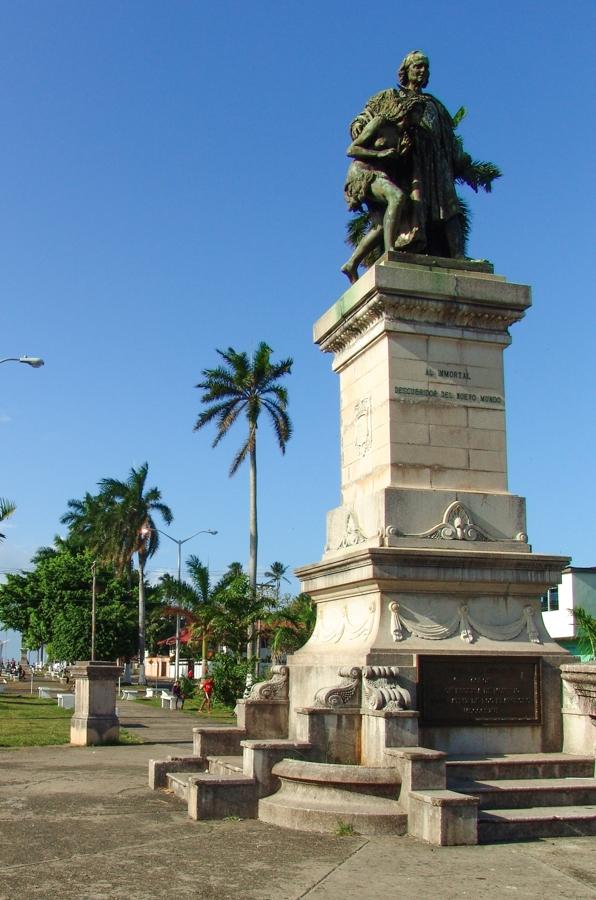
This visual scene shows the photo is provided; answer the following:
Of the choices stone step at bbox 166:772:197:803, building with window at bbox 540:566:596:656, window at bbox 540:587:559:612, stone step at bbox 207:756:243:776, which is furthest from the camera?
window at bbox 540:587:559:612

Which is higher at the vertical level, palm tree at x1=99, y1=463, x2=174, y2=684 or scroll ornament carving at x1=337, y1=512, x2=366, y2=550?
palm tree at x1=99, y1=463, x2=174, y2=684

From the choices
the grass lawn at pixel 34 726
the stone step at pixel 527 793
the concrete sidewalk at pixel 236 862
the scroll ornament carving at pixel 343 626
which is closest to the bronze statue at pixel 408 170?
the scroll ornament carving at pixel 343 626

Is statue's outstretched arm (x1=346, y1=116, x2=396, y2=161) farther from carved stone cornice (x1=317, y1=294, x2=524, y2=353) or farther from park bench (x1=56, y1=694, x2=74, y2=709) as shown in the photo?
park bench (x1=56, y1=694, x2=74, y2=709)

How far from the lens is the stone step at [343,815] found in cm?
843

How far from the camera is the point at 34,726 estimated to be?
26531mm

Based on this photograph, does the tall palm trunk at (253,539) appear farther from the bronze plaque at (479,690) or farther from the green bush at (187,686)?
the bronze plaque at (479,690)

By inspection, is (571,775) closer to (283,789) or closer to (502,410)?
(283,789)

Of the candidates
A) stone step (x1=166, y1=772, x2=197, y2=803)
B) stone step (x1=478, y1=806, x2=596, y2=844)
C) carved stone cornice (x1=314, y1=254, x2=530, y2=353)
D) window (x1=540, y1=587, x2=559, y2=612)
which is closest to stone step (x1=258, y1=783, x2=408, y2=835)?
stone step (x1=478, y1=806, x2=596, y2=844)

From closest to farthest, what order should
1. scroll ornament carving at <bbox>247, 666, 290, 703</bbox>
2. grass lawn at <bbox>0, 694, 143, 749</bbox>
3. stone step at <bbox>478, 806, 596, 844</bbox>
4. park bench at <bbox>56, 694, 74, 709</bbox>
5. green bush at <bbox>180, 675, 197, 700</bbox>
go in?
stone step at <bbox>478, 806, 596, 844</bbox>
scroll ornament carving at <bbox>247, 666, 290, 703</bbox>
grass lawn at <bbox>0, 694, 143, 749</bbox>
park bench at <bbox>56, 694, 74, 709</bbox>
green bush at <bbox>180, 675, 197, 700</bbox>

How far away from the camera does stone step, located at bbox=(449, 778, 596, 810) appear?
347 inches

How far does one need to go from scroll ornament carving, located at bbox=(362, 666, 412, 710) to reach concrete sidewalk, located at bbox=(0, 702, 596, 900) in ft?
4.73

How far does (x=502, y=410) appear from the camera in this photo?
11406 millimetres

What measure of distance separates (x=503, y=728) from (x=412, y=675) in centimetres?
114

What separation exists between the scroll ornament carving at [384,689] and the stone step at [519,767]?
714mm
